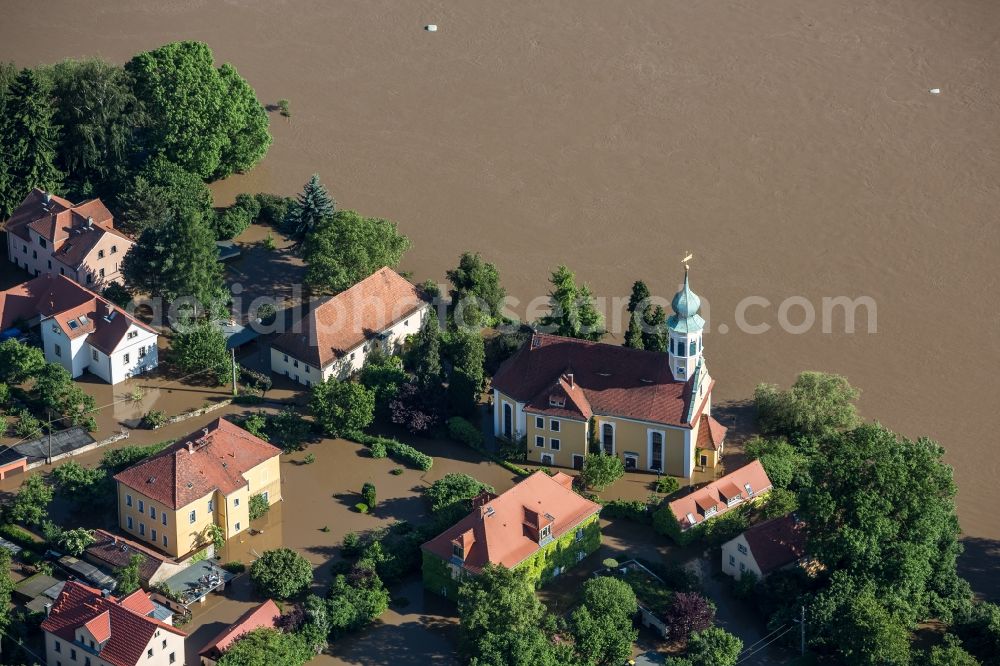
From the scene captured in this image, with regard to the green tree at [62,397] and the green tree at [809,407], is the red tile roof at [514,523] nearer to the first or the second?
the green tree at [809,407]

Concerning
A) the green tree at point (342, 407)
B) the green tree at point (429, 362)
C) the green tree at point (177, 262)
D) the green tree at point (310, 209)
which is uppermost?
the green tree at point (310, 209)

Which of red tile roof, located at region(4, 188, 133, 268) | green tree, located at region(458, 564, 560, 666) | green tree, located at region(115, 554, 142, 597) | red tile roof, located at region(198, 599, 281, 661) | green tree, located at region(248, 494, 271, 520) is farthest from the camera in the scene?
red tile roof, located at region(4, 188, 133, 268)

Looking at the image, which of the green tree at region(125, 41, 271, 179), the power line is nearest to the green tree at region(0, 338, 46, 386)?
the green tree at region(125, 41, 271, 179)

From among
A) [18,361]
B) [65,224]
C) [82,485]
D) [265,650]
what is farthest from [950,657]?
[65,224]

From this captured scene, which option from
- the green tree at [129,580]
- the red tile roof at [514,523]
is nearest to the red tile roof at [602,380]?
the red tile roof at [514,523]

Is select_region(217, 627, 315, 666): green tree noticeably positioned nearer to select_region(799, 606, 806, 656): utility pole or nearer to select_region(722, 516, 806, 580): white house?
select_region(722, 516, 806, 580): white house

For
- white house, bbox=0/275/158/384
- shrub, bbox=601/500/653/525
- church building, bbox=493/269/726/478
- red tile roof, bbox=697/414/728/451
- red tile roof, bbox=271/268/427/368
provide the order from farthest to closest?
red tile roof, bbox=271/268/427/368, white house, bbox=0/275/158/384, red tile roof, bbox=697/414/728/451, church building, bbox=493/269/726/478, shrub, bbox=601/500/653/525

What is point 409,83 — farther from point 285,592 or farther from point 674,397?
point 285,592

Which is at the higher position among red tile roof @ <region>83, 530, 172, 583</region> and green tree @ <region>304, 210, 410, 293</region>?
green tree @ <region>304, 210, 410, 293</region>
